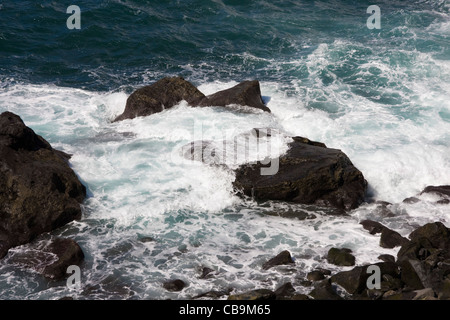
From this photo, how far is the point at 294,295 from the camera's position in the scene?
8.75 meters

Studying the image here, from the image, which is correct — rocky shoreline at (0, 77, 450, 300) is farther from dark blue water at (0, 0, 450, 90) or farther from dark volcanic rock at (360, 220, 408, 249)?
dark blue water at (0, 0, 450, 90)

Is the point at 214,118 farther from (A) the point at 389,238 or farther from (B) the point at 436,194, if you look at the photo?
(A) the point at 389,238

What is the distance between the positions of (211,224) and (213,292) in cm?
261

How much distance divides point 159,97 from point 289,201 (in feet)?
21.5

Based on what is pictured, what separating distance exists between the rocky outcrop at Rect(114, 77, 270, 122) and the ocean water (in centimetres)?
36

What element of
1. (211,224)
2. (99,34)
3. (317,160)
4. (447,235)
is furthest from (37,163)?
(99,34)

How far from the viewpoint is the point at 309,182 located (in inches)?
476

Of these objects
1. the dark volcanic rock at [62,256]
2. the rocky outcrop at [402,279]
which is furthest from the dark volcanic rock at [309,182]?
the dark volcanic rock at [62,256]

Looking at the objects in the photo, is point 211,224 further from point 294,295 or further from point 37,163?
point 37,163

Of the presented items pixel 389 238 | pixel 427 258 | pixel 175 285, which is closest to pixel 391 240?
pixel 389 238

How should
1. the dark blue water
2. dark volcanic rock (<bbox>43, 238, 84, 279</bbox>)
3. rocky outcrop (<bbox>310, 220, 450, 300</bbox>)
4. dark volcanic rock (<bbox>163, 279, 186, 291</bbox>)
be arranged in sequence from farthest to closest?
the dark blue water < dark volcanic rock (<bbox>43, 238, 84, 279</bbox>) < dark volcanic rock (<bbox>163, 279, 186, 291</bbox>) < rocky outcrop (<bbox>310, 220, 450, 300</bbox>)

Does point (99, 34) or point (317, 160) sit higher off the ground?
point (99, 34)

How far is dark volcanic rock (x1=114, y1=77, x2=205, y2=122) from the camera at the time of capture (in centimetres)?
1656

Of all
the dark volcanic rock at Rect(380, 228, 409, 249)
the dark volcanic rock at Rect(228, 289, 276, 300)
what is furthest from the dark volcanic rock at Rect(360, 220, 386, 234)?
the dark volcanic rock at Rect(228, 289, 276, 300)
